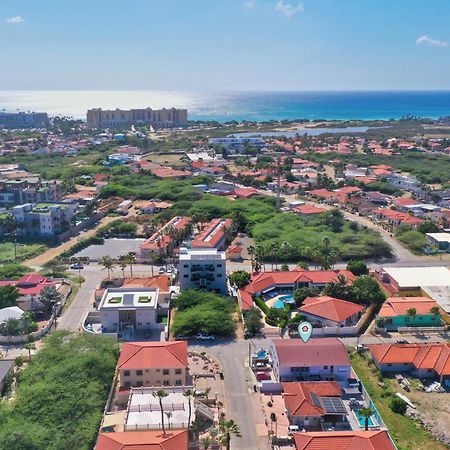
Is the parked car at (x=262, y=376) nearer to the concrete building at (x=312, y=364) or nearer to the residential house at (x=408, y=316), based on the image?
the concrete building at (x=312, y=364)

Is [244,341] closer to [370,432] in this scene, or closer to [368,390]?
[368,390]

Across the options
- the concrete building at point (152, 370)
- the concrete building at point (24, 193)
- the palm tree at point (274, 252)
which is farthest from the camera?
the concrete building at point (24, 193)

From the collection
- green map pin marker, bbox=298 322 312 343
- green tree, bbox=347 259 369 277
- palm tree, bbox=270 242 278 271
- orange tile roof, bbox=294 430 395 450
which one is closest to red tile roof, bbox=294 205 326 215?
palm tree, bbox=270 242 278 271

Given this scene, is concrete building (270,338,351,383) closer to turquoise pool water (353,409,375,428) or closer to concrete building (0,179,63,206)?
turquoise pool water (353,409,375,428)

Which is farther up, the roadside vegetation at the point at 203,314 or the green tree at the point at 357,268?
the green tree at the point at 357,268

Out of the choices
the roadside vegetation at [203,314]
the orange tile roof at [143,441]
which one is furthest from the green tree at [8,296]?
the orange tile roof at [143,441]

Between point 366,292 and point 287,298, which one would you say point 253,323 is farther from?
point 366,292
